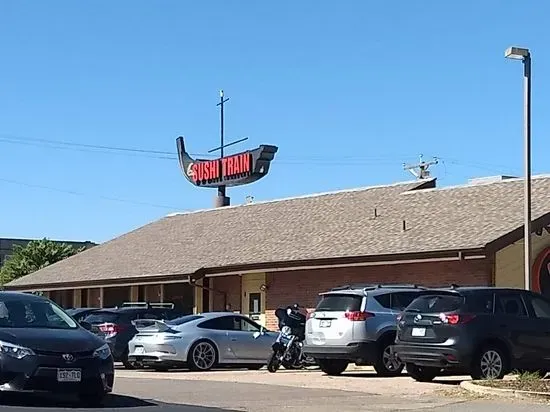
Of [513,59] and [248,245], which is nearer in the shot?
[513,59]

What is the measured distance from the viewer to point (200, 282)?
111 feet

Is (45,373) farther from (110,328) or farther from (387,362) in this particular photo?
(110,328)

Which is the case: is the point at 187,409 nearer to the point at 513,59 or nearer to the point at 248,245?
the point at 513,59

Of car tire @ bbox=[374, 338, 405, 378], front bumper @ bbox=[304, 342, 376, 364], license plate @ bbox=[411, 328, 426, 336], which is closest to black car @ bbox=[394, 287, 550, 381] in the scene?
license plate @ bbox=[411, 328, 426, 336]

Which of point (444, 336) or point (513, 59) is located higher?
point (513, 59)

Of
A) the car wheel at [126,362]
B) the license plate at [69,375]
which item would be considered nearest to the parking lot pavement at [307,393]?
the license plate at [69,375]

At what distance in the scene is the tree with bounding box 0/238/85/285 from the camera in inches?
2295

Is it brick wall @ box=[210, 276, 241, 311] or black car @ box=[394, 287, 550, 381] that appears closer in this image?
black car @ box=[394, 287, 550, 381]

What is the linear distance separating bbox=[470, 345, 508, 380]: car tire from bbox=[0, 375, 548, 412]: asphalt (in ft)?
2.40

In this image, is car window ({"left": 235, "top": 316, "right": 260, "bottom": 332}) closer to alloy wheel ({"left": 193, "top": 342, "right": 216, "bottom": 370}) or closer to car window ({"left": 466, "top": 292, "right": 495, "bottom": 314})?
alloy wheel ({"left": 193, "top": 342, "right": 216, "bottom": 370})

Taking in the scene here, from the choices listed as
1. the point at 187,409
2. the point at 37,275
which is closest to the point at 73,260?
the point at 37,275

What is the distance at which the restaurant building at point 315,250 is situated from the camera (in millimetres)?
25844

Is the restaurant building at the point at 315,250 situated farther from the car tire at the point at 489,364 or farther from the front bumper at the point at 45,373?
the front bumper at the point at 45,373

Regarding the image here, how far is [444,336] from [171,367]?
311 inches
